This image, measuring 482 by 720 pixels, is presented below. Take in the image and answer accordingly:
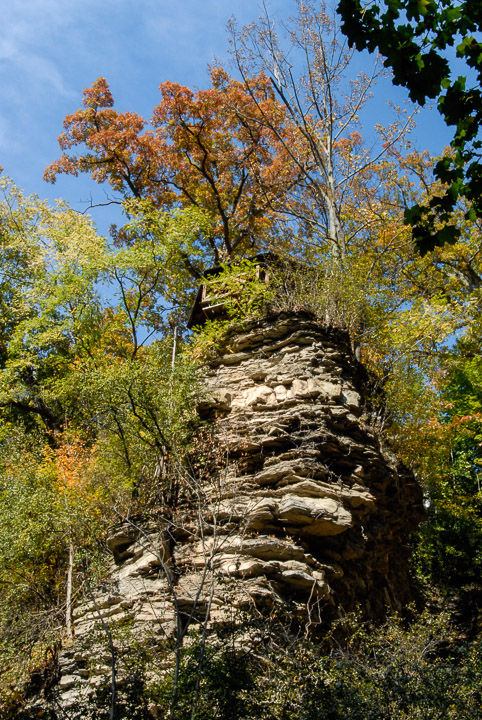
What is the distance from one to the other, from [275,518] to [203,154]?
44.8 ft

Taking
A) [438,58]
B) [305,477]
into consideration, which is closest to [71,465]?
[305,477]

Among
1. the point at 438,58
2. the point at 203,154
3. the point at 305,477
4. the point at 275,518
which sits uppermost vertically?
the point at 203,154

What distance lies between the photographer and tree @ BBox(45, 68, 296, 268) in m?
17.0

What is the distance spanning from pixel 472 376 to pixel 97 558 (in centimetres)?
1009

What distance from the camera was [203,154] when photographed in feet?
56.2

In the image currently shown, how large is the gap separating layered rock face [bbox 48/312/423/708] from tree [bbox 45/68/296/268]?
8252mm

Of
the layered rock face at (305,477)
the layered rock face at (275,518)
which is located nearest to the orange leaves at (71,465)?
the layered rock face at (275,518)

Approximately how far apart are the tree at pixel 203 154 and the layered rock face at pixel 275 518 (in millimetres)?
8252

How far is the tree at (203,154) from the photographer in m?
17.0

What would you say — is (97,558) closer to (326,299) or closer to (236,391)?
(236,391)

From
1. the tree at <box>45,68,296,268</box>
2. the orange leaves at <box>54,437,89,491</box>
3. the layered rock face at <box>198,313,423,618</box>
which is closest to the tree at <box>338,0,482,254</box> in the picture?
the layered rock face at <box>198,313,423,618</box>

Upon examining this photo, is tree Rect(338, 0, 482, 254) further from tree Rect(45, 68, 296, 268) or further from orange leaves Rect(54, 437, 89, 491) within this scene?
tree Rect(45, 68, 296, 268)

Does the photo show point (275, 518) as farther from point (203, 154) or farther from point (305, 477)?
point (203, 154)

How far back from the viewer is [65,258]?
1170 centimetres
